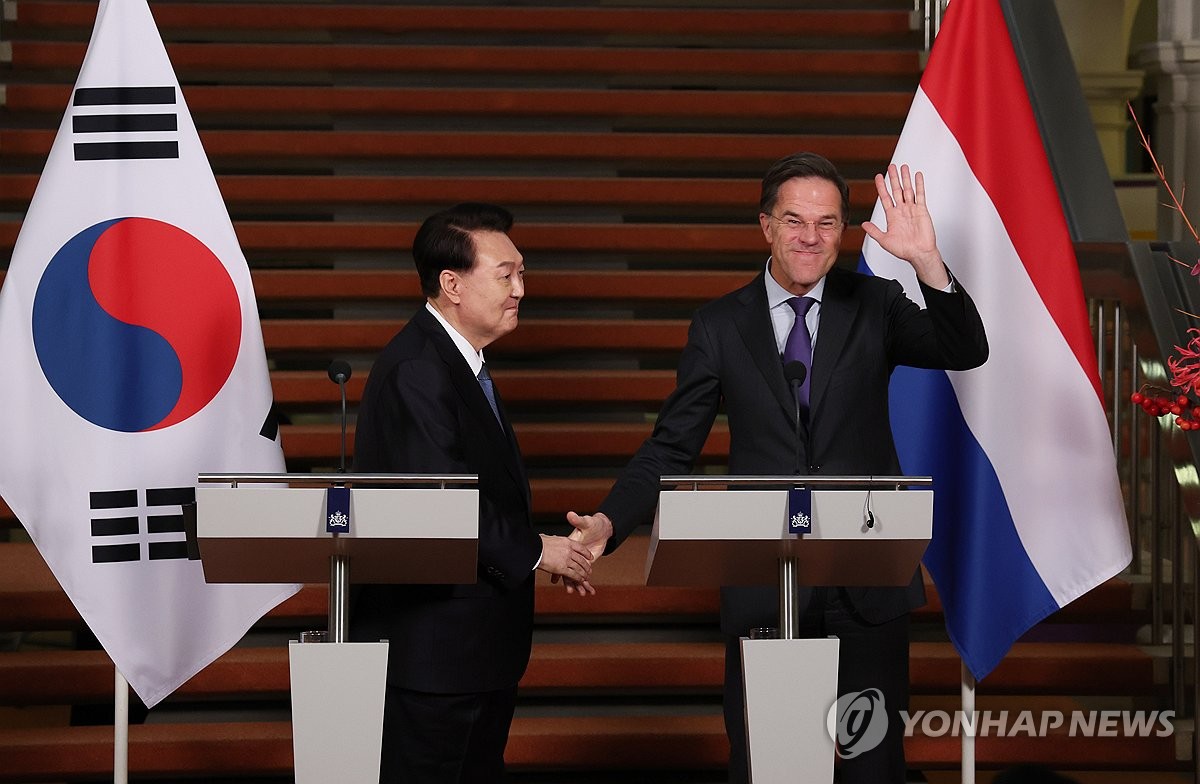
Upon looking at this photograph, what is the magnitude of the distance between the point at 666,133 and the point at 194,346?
3.28 m

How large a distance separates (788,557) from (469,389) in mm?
755

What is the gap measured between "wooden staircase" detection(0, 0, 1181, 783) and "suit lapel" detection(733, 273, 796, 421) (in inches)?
61.1

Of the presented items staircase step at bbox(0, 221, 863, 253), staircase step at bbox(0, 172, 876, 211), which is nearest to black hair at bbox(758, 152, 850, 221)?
staircase step at bbox(0, 221, 863, 253)

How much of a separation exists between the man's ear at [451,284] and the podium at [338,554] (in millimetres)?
549

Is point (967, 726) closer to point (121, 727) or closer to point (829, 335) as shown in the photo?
point (829, 335)

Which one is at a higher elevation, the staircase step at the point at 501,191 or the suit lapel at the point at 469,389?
the staircase step at the point at 501,191

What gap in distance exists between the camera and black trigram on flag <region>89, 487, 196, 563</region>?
329 cm

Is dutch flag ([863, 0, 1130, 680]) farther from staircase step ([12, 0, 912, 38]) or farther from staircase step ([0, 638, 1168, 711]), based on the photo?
staircase step ([12, 0, 912, 38])

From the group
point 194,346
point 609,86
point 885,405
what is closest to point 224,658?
point 194,346

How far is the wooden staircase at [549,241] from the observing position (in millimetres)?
4176

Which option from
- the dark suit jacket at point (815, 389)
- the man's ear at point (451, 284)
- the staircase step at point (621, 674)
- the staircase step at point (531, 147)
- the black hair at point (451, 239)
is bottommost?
the staircase step at point (621, 674)
